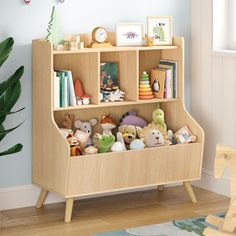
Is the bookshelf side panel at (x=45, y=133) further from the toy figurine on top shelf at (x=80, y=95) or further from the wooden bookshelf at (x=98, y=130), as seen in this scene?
the toy figurine on top shelf at (x=80, y=95)

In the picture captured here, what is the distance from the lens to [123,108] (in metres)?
4.39

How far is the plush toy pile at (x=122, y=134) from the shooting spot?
13.1 feet

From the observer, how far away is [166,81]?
4.29 metres

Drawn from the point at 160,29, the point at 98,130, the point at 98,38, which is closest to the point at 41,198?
the point at 98,130

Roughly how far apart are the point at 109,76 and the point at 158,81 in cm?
30

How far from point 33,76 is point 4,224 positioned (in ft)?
2.77

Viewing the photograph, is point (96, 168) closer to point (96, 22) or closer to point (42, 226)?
point (42, 226)

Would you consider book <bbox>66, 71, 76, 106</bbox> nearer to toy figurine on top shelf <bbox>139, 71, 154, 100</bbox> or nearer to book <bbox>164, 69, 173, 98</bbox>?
toy figurine on top shelf <bbox>139, 71, 154, 100</bbox>

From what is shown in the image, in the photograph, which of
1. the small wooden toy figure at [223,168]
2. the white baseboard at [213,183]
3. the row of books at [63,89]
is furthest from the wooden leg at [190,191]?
the small wooden toy figure at [223,168]

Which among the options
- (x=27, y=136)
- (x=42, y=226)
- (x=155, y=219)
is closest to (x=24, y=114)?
(x=27, y=136)

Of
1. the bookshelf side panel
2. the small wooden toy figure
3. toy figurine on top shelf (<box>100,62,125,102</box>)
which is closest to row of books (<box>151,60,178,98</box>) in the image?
toy figurine on top shelf (<box>100,62,125,102</box>)

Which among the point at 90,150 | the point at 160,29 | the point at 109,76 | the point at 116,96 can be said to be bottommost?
the point at 90,150

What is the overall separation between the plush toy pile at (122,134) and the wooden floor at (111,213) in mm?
356

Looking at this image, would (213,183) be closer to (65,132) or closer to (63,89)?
(65,132)
